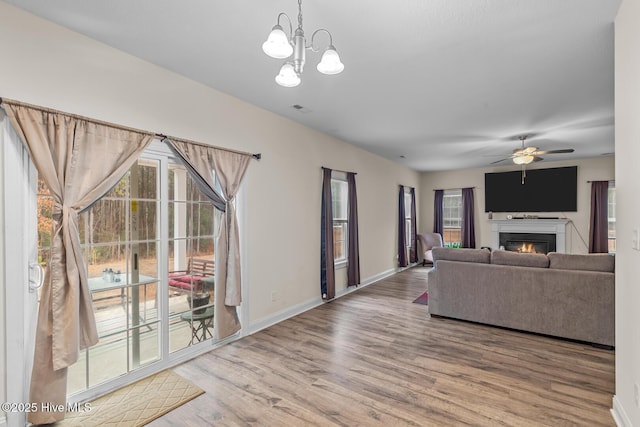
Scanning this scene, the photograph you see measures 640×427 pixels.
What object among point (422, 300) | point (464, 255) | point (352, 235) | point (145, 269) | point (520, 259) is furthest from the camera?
point (352, 235)

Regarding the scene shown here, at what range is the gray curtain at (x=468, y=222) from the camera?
823 cm

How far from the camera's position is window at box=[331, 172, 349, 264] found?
5.48 metres

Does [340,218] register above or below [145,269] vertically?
above

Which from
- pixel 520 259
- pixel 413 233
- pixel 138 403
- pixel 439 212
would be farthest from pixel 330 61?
pixel 439 212

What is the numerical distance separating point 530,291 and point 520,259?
0.37m

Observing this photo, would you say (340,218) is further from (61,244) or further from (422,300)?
(61,244)

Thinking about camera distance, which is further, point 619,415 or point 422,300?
point 422,300

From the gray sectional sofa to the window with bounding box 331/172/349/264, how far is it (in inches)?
70.0

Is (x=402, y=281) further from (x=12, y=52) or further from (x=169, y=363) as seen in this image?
(x=12, y=52)

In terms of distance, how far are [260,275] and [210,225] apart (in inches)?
35.1

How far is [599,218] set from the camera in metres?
6.74

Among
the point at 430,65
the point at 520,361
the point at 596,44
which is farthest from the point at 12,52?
the point at 520,361

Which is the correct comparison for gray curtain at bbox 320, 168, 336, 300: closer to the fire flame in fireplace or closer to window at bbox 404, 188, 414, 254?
window at bbox 404, 188, 414, 254

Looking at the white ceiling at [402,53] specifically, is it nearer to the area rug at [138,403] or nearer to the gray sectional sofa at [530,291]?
the gray sectional sofa at [530,291]
